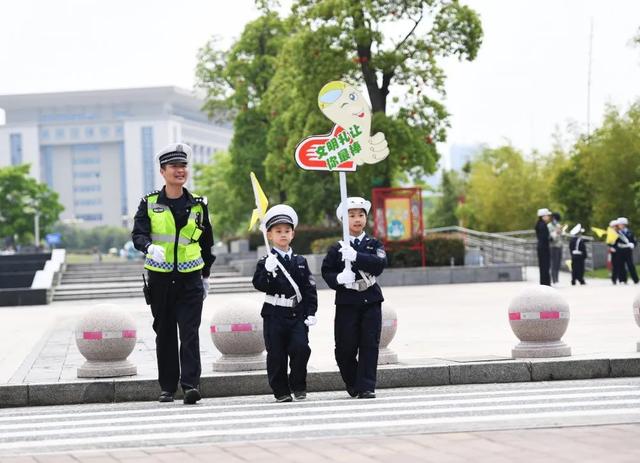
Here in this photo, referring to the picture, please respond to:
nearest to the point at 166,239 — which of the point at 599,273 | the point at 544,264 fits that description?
the point at 544,264

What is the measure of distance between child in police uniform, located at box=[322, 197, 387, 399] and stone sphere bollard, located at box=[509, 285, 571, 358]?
224cm

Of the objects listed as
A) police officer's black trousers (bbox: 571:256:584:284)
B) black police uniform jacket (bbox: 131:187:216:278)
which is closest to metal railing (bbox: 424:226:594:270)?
police officer's black trousers (bbox: 571:256:584:284)

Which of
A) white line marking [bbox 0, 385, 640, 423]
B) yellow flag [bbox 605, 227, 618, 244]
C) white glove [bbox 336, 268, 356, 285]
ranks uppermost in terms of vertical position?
white glove [bbox 336, 268, 356, 285]

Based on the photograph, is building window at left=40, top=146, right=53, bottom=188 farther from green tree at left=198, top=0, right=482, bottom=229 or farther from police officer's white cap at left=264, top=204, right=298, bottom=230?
police officer's white cap at left=264, top=204, right=298, bottom=230

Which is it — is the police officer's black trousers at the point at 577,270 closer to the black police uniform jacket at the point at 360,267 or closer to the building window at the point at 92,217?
the black police uniform jacket at the point at 360,267

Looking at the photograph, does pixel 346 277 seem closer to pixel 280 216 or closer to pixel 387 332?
pixel 280 216

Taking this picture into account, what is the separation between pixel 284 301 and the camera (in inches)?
387

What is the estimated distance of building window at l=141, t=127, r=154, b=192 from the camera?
590 feet

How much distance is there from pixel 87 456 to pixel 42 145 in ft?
591

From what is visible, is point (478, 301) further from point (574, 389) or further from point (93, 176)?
point (93, 176)

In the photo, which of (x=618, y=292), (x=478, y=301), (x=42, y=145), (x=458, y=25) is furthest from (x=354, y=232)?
(x=42, y=145)

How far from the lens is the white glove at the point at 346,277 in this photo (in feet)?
32.5

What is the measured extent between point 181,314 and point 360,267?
1.46 metres

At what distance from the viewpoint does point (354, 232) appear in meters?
10.1
